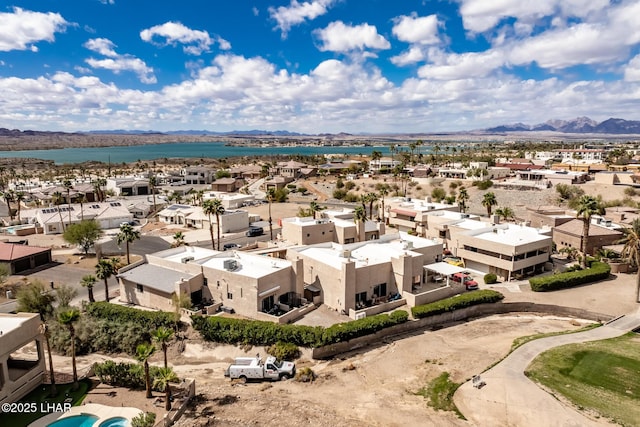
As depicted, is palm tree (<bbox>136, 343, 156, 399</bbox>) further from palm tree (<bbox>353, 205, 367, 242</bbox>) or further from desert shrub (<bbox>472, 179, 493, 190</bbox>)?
desert shrub (<bbox>472, 179, 493, 190</bbox>)

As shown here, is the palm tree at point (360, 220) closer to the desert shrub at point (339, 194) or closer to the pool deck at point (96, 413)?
the pool deck at point (96, 413)

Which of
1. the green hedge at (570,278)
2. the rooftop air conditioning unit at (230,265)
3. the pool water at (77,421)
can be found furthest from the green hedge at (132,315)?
the green hedge at (570,278)

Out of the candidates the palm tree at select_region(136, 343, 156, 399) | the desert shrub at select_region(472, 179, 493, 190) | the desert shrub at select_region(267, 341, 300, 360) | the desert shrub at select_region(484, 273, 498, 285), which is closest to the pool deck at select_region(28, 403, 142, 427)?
the palm tree at select_region(136, 343, 156, 399)

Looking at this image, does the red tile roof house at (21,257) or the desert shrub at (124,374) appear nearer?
the desert shrub at (124,374)

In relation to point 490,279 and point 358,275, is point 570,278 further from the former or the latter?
point 358,275

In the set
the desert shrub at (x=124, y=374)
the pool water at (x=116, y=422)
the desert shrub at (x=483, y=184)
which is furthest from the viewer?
the desert shrub at (x=483, y=184)

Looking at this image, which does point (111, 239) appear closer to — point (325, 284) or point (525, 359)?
point (325, 284)

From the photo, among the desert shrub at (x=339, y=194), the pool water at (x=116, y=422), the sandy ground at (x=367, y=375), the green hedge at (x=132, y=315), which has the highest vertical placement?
the desert shrub at (x=339, y=194)

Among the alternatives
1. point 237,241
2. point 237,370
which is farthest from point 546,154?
point 237,370
